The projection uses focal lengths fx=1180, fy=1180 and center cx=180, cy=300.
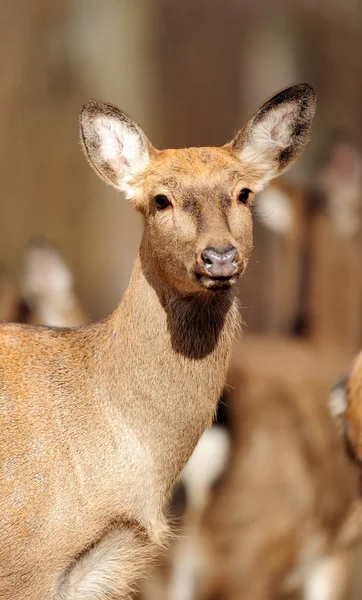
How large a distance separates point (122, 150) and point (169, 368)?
968 millimetres

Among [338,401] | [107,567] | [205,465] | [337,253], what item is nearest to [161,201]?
[107,567]

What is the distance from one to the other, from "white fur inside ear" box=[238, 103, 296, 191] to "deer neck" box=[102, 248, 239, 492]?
23.8 inches

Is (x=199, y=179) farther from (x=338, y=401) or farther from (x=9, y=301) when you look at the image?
(x=9, y=301)

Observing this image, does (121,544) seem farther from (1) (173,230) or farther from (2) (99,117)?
(2) (99,117)

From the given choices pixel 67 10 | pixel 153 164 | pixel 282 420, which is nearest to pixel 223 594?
pixel 282 420

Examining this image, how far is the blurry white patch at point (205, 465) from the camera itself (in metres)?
7.09

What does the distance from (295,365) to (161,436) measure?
10.4ft

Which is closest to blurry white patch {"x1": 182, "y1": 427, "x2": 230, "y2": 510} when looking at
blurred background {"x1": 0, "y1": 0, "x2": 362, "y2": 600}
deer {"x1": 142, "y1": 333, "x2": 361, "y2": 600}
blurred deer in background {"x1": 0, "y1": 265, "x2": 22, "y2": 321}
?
deer {"x1": 142, "y1": 333, "x2": 361, "y2": 600}

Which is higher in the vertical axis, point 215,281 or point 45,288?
point 215,281

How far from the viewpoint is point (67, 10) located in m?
16.0

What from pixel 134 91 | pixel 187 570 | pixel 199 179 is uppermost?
pixel 199 179

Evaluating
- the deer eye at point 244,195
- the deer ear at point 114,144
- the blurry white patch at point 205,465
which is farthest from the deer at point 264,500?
the deer eye at point 244,195

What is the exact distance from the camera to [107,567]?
15.3 feet

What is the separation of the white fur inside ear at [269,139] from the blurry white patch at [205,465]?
8.05 ft
